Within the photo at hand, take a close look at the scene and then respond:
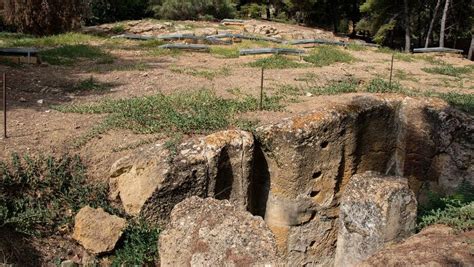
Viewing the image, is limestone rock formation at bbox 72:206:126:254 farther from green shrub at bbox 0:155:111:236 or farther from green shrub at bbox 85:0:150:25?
green shrub at bbox 85:0:150:25

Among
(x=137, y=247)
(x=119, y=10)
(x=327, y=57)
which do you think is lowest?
(x=137, y=247)

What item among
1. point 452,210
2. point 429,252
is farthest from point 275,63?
point 429,252

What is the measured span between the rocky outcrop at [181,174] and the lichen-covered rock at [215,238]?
190 centimetres

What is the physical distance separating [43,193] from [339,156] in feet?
13.3

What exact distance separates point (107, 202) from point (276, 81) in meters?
6.16

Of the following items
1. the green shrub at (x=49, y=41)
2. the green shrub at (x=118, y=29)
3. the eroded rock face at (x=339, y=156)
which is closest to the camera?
the eroded rock face at (x=339, y=156)

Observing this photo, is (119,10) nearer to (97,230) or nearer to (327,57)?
(327,57)

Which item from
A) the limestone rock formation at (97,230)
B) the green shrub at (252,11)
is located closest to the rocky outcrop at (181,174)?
the limestone rock formation at (97,230)

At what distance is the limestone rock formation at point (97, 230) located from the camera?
566 cm

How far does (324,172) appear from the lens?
7.14 m

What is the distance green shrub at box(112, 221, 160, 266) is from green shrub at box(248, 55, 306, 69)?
26.6 feet

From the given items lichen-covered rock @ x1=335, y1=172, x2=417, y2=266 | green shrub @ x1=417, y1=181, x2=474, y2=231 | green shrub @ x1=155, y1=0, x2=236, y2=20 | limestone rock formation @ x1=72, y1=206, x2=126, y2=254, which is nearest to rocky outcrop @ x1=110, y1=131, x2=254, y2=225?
limestone rock formation @ x1=72, y1=206, x2=126, y2=254

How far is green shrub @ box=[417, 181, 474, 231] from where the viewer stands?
6.06m

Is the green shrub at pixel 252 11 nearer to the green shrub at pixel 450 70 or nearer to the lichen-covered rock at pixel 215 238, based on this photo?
the green shrub at pixel 450 70
